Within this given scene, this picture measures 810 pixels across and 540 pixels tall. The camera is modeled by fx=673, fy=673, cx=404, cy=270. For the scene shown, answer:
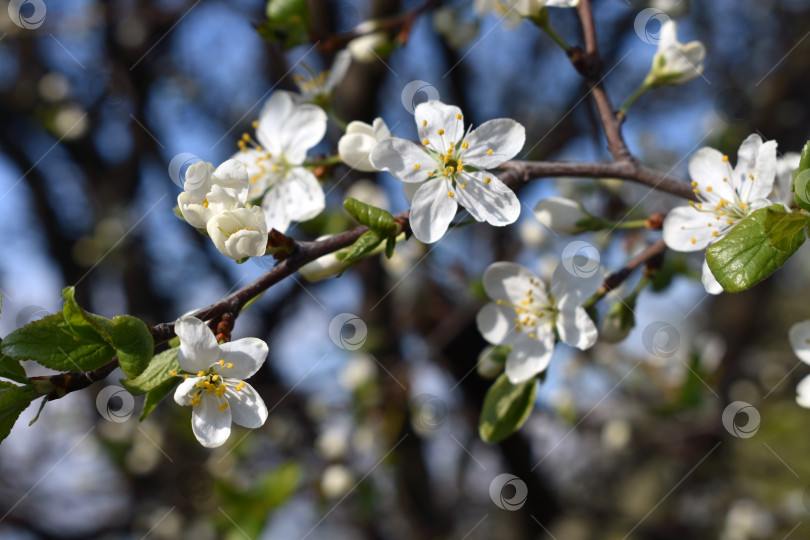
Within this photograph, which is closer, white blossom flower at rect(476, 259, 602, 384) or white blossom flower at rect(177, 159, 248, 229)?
white blossom flower at rect(177, 159, 248, 229)

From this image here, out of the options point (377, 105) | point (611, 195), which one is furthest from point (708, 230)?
point (377, 105)

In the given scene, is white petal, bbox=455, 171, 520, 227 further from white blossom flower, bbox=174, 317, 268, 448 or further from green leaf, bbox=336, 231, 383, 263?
white blossom flower, bbox=174, 317, 268, 448

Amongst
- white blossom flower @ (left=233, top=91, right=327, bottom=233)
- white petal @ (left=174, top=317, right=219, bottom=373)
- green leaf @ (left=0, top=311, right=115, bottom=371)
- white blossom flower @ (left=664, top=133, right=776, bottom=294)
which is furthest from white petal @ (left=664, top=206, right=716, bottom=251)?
green leaf @ (left=0, top=311, right=115, bottom=371)

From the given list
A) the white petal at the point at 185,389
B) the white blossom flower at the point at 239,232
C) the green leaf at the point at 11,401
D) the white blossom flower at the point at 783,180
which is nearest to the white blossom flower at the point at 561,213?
the white blossom flower at the point at 783,180

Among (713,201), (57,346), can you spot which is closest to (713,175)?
(713,201)

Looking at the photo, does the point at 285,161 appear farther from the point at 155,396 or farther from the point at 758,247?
the point at 758,247

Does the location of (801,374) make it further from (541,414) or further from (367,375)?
(367,375)
